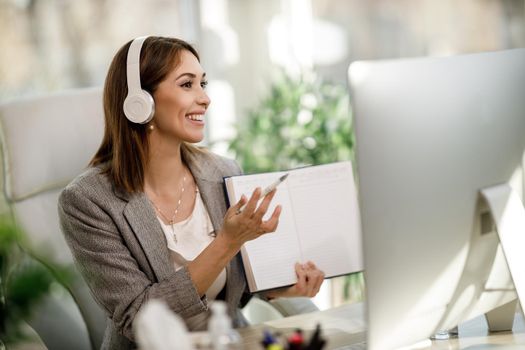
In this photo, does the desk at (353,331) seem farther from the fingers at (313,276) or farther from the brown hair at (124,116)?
the brown hair at (124,116)

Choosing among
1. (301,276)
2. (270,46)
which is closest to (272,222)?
(301,276)

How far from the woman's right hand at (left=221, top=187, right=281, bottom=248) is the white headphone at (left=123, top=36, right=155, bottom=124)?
13.8 inches

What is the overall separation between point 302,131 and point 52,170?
1.29m

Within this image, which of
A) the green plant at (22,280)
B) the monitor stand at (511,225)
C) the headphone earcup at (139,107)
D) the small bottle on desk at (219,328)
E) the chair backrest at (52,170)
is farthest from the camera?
the chair backrest at (52,170)

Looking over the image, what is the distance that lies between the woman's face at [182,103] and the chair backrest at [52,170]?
0.93 feet

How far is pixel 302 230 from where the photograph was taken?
1.73 meters

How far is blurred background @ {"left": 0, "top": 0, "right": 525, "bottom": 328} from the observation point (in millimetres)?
2967

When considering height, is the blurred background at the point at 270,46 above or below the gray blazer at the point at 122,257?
above

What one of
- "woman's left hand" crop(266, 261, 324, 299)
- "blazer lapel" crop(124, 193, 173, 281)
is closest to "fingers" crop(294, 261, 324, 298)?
"woman's left hand" crop(266, 261, 324, 299)

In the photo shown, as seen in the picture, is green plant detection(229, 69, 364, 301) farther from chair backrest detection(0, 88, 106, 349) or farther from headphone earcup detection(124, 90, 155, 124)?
headphone earcup detection(124, 90, 155, 124)

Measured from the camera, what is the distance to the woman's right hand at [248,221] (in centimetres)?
157

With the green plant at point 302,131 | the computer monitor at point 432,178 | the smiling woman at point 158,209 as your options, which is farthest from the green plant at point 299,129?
the computer monitor at point 432,178

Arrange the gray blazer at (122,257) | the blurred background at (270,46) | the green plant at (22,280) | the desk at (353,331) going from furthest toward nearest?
the blurred background at (270,46), the gray blazer at (122,257), the desk at (353,331), the green plant at (22,280)

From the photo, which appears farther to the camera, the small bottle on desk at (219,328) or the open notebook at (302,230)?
the open notebook at (302,230)
